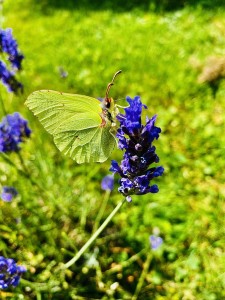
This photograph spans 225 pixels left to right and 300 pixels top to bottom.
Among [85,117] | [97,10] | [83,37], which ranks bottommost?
[85,117]

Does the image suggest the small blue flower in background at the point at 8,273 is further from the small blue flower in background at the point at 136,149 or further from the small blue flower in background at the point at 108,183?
the small blue flower in background at the point at 108,183

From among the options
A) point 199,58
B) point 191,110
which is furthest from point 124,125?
point 199,58

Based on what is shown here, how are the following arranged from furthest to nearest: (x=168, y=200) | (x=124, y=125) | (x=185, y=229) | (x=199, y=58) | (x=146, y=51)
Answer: (x=146, y=51) → (x=199, y=58) → (x=168, y=200) → (x=185, y=229) → (x=124, y=125)

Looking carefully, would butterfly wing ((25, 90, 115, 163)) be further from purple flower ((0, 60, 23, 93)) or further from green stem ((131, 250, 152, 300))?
green stem ((131, 250, 152, 300))

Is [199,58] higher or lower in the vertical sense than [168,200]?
higher

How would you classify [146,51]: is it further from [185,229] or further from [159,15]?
[185,229]

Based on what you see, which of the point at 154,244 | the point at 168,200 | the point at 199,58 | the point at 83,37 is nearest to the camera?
the point at 154,244
